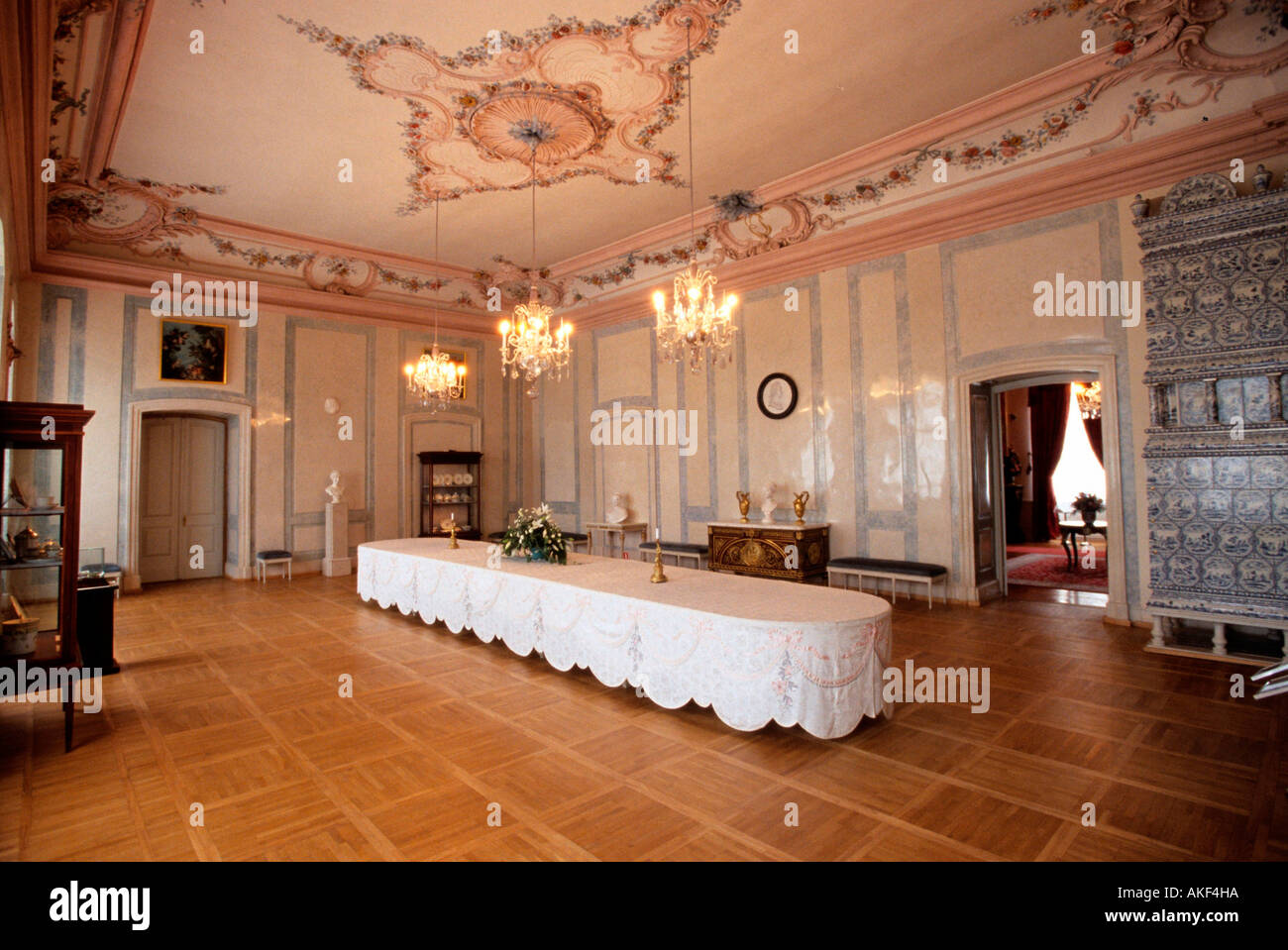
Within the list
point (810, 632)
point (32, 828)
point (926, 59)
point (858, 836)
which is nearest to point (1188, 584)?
point (810, 632)


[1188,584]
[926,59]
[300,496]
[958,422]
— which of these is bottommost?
[1188,584]

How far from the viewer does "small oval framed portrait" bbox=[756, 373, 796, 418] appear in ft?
26.7

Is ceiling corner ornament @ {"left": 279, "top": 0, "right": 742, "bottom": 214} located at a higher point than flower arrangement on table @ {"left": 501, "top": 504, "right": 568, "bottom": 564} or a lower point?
higher

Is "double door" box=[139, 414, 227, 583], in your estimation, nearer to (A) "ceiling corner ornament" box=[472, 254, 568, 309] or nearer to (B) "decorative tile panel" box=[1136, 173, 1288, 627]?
(A) "ceiling corner ornament" box=[472, 254, 568, 309]

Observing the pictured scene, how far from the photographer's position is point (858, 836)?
98.4 inches

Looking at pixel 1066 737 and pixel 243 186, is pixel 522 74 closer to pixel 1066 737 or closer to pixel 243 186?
pixel 243 186

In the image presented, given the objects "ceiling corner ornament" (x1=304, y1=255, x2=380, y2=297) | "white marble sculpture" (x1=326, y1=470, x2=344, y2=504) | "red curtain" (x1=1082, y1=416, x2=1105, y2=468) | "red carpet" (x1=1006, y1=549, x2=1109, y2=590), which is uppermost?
"ceiling corner ornament" (x1=304, y1=255, x2=380, y2=297)

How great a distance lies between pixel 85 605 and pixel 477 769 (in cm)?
380

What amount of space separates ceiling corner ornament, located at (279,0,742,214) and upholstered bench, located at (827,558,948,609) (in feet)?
16.0

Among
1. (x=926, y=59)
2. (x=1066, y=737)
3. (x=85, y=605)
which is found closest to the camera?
(x=1066, y=737)

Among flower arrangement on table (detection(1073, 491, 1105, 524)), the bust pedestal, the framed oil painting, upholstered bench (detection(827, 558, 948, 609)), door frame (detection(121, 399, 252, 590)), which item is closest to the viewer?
upholstered bench (detection(827, 558, 948, 609))

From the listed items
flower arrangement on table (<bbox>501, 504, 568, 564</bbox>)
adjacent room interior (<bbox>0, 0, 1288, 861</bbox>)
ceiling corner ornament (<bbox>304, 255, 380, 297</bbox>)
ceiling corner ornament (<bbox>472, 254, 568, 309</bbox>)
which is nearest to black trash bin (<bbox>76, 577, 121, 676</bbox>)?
adjacent room interior (<bbox>0, 0, 1288, 861</bbox>)

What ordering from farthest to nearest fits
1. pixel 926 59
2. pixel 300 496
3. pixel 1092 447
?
1. pixel 1092 447
2. pixel 300 496
3. pixel 926 59

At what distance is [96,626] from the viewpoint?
188 inches
